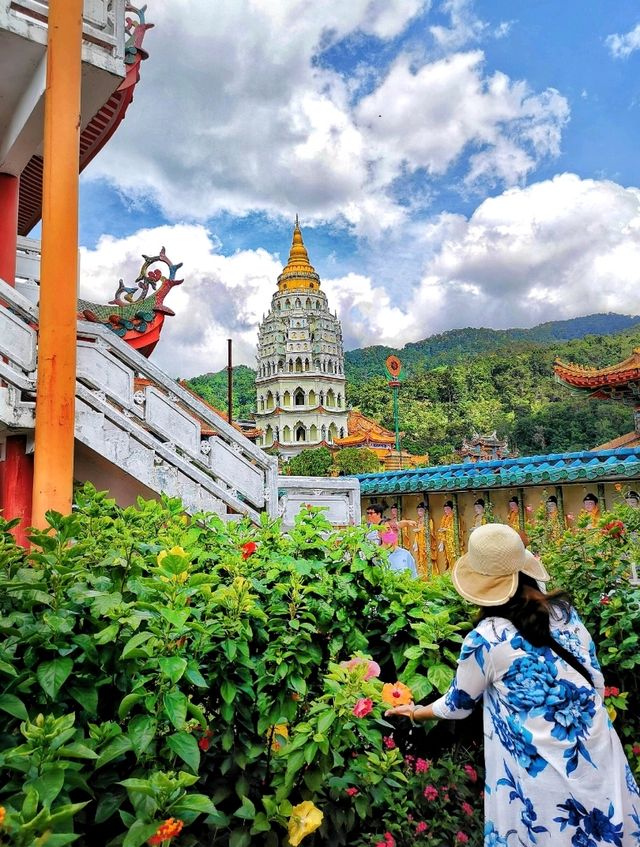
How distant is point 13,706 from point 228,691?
609 millimetres

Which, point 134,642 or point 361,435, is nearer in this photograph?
point 134,642

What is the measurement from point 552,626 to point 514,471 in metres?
7.50

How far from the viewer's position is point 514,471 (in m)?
9.28

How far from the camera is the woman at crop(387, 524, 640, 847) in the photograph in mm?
1913

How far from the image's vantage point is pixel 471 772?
249cm

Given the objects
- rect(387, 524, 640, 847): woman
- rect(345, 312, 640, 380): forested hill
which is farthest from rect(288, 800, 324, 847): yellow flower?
rect(345, 312, 640, 380): forested hill

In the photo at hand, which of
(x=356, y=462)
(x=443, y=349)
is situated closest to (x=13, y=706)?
(x=356, y=462)

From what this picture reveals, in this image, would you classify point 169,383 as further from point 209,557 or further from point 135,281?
point 135,281

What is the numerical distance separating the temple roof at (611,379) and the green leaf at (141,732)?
52.8 ft

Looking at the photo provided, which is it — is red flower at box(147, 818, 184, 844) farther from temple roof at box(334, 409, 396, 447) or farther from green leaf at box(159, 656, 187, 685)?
temple roof at box(334, 409, 396, 447)

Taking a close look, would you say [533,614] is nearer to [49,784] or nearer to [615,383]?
[49,784]

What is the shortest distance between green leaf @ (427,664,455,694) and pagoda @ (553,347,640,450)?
1402cm

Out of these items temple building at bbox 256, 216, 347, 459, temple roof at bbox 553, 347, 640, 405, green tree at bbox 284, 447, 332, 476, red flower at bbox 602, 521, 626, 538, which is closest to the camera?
red flower at bbox 602, 521, 626, 538

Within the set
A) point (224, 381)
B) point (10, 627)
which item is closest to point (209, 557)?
point (10, 627)
